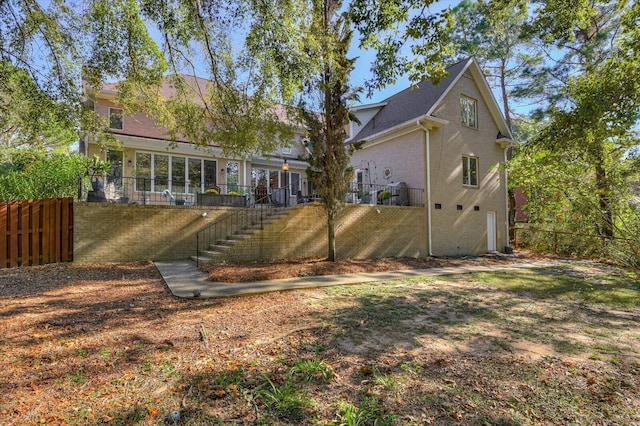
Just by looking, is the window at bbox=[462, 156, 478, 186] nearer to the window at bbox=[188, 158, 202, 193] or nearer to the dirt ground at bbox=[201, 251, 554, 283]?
the dirt ground at bbox=[201, 251, 554, 283]

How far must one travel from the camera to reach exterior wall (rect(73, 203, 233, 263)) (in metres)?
8.95

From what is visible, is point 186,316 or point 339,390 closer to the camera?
point 339,390

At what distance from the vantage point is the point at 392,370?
9.75 feet

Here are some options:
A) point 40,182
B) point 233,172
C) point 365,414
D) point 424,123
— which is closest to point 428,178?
point 424,123

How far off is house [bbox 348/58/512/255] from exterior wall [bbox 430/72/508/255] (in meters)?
0.05

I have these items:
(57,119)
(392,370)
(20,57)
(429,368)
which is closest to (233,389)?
(392,370)

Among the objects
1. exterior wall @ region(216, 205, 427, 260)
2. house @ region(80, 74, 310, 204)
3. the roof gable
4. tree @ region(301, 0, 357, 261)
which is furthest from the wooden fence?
the roof gable

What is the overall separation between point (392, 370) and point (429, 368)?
389 mm

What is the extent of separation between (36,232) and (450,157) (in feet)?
50.4

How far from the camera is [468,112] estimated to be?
15.5 m

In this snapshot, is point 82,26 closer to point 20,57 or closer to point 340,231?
point 20,57

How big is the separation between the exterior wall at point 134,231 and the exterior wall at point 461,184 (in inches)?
391

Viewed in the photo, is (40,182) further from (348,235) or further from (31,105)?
(348,235)

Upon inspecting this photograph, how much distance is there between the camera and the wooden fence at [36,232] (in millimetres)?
8219
